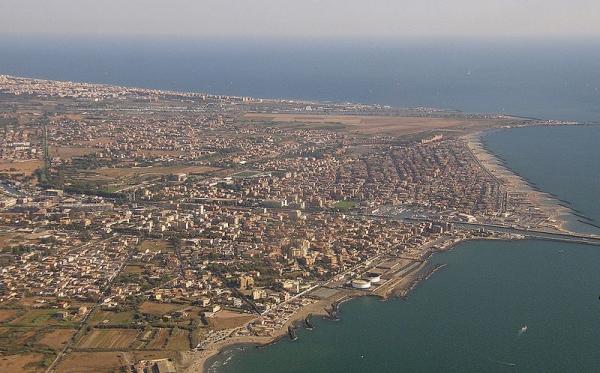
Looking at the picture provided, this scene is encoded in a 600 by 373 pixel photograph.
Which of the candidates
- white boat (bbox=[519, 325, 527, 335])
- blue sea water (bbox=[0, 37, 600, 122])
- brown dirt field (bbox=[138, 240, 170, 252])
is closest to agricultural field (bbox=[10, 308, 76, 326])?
brown dirt field (bbox=[138, 240, 170, 252])

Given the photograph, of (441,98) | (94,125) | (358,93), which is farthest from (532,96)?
(94,125)

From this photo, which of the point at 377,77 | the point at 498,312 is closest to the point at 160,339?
the point at 498,312

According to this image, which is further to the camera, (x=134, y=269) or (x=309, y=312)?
(x=134, y=269)

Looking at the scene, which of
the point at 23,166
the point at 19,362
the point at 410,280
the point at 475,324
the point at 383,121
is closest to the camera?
the point at 19,362

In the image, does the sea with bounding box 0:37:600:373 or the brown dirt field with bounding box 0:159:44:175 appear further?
the brown dirt field with bounding box 0:159:44:175

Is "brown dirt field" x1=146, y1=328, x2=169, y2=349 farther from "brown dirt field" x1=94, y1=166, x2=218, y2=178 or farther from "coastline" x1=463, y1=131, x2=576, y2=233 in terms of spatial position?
"brown dirt field" x1=94, y1=166, x2=218, y2=178

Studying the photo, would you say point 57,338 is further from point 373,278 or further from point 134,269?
point 373,278


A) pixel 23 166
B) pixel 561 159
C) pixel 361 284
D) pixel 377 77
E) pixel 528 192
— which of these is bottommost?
pixel 361 284
